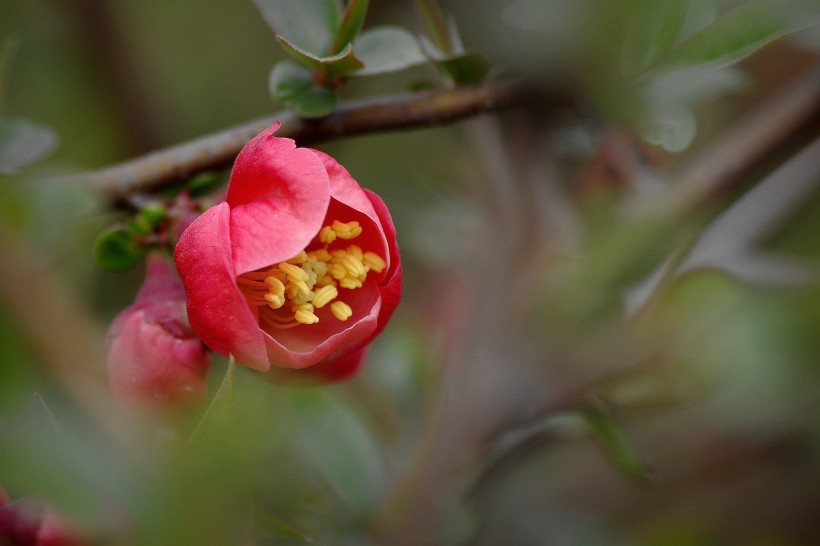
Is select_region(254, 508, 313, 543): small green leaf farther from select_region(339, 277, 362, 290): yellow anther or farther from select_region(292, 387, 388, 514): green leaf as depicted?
select_region(292, 387, 388, 514): green leaf

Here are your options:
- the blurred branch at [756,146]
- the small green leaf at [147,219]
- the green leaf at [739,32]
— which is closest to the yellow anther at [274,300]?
the small green leaf at [147,219]

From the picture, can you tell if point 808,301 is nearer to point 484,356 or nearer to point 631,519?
point 484,356

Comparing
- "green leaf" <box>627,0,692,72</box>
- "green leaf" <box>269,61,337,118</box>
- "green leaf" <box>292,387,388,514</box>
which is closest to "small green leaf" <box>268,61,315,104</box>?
"green leaf" <box>269,61,337,118</box>

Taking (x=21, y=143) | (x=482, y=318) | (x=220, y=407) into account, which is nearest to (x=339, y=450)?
(x=482, y=318)

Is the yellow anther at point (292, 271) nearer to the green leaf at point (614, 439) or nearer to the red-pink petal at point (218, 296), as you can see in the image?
the red-pink petal at point (218, 296)

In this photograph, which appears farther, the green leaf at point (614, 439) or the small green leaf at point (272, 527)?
the green leaf at point (614, 439)

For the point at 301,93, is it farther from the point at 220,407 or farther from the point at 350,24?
the point at 220,407

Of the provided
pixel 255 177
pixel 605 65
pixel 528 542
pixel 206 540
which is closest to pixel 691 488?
pixel 528 542
